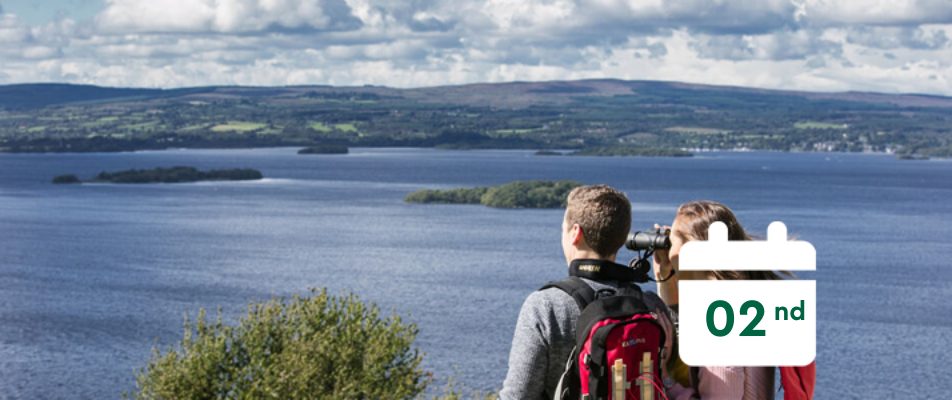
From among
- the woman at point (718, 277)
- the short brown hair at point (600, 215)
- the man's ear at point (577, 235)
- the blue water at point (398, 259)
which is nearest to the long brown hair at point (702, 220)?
the woman at point (718, 277)

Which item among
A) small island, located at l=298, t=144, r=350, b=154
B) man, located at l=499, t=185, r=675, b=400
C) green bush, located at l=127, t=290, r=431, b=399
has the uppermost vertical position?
man, located at l=499, t=185, r=675, b=400

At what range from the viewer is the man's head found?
11.3 ft

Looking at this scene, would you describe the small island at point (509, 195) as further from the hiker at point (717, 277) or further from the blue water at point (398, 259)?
the hiker at point (717, 277)

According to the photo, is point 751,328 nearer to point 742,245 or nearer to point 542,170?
point 742,245

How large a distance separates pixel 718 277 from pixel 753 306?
0.63 metres

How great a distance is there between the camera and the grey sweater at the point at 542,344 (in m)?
3.45

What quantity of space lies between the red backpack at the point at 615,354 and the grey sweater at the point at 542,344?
10 centimetres

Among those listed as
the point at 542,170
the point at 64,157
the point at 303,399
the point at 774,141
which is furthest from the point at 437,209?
the point at 774,141

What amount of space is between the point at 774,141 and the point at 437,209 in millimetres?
104523

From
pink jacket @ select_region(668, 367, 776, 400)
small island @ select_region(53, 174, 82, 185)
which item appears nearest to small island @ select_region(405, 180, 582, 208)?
small island @ select_region(53, 174, 82, 185)

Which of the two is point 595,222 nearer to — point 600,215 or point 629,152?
point 600,215

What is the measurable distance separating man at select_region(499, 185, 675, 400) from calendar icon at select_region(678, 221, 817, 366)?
0.77m

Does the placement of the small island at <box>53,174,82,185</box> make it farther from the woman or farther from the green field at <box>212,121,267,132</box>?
the woman

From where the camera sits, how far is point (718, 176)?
120938 mm
